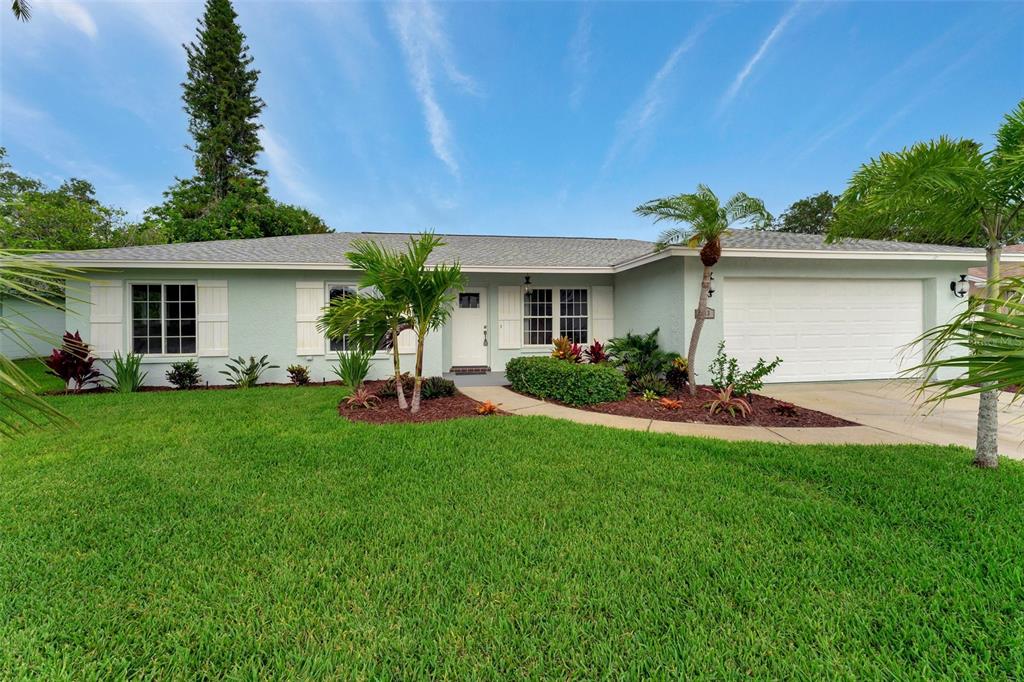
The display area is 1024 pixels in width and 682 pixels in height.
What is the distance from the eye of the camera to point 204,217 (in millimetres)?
21891

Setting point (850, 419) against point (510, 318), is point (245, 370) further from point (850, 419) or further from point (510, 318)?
point (850, 419)

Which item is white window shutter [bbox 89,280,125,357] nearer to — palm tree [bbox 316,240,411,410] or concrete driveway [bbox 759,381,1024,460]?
palm tree [bbox 316,240,411,410]

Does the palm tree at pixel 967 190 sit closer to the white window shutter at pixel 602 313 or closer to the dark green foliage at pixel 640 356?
the dark green foliage at pixel 640 356

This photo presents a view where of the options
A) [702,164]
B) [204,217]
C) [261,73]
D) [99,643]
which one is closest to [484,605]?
[99,643]

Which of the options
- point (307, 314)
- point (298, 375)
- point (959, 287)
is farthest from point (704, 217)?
point (298, 375)

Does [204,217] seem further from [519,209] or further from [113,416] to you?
[113,416]

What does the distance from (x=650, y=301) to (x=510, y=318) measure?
3499mm

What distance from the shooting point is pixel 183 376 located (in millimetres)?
8609

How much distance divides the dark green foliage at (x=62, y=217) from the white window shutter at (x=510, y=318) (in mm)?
19072

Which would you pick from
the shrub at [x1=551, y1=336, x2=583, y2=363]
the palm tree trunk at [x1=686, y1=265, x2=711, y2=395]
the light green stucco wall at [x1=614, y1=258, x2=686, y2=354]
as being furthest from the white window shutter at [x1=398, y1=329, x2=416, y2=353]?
the palm tree trunk at [x1=686, y1=265, x2=711, y2=395]

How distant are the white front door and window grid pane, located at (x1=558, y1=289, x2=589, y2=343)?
209cm

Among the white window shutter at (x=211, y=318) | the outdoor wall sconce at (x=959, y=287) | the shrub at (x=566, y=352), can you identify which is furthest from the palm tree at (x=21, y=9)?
the outdoor wall sconce at (x=959, y=287)

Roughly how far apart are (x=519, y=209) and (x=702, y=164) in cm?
769

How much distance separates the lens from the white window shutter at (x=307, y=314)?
9.28 meters
